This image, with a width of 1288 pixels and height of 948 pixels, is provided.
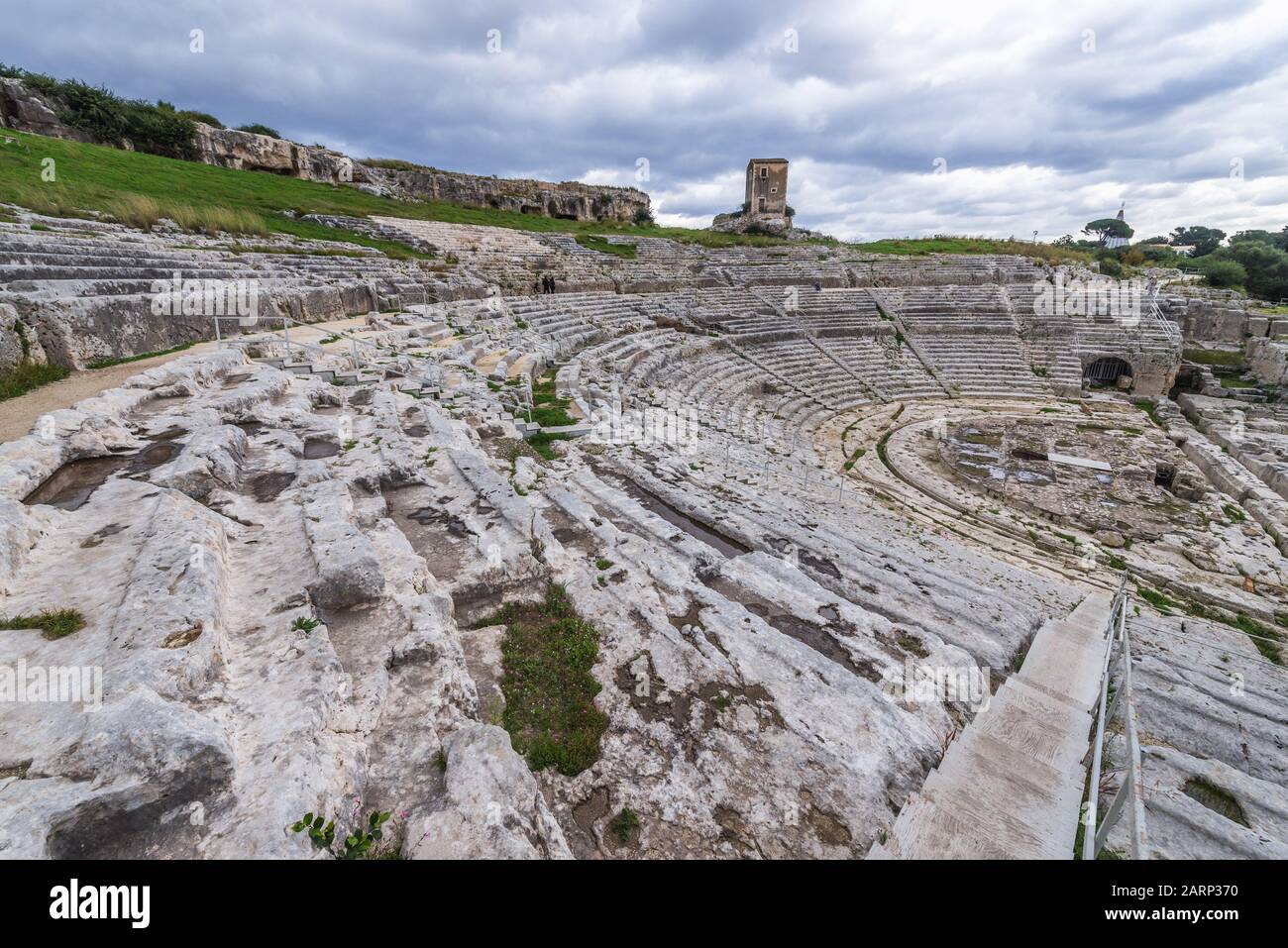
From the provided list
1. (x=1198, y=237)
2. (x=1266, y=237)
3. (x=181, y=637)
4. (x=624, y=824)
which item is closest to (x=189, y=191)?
(x=181, y=637)

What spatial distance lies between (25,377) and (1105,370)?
4123cm

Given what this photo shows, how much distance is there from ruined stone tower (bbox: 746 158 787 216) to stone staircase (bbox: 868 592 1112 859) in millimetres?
64489

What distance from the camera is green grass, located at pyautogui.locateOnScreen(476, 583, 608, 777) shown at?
3.62 m

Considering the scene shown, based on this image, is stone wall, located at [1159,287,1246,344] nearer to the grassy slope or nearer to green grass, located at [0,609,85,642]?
the grassy slope

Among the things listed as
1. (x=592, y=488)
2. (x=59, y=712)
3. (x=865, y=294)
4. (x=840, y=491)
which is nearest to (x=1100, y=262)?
(x=865, y=294)

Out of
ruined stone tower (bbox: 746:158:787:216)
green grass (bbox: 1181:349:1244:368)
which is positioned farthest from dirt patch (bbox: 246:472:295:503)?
ruined stone tower (bbox: 746:158:787:216)

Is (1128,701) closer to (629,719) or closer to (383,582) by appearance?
(629,719)

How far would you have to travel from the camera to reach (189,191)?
75.6ft

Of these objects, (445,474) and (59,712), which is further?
(445,474)

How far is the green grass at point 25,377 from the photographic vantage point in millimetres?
6879

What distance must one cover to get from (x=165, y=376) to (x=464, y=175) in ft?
154

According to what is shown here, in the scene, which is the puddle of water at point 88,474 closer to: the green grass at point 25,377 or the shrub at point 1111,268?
the green grass at point 25,377

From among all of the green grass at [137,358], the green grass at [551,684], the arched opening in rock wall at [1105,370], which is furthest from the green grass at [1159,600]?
the arched opening in rock wall at [1105,370]

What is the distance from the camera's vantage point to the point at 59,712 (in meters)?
2.62
